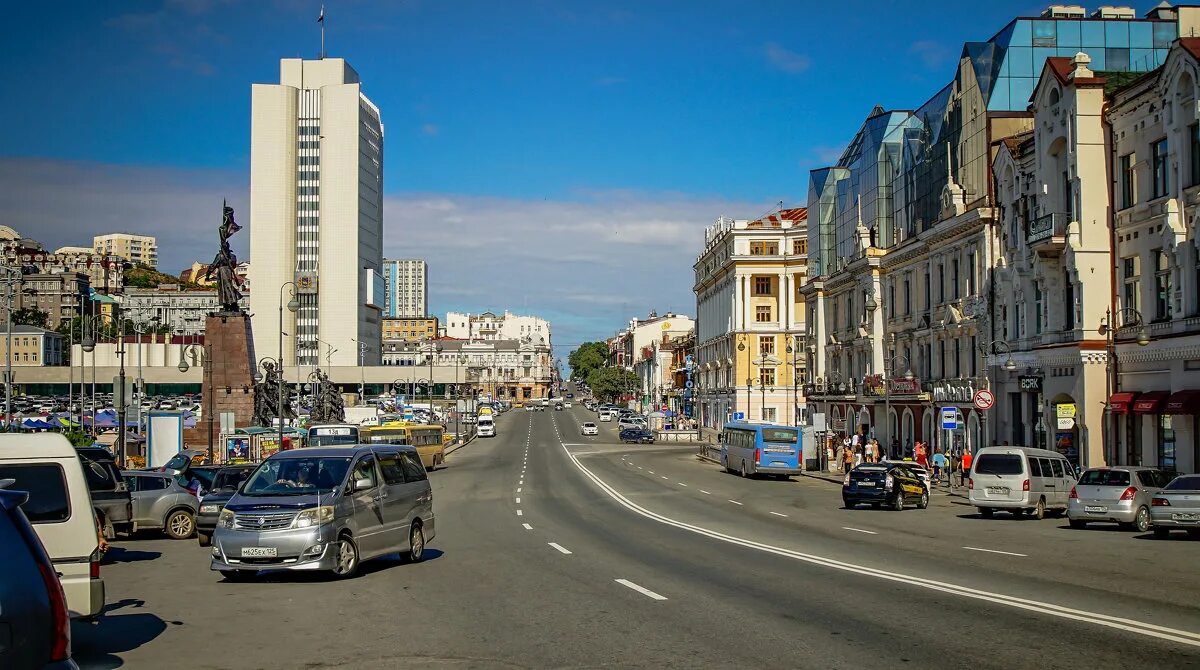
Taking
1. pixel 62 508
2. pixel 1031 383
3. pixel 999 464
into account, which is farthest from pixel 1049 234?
pixel 62 508

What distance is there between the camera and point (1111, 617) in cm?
1195

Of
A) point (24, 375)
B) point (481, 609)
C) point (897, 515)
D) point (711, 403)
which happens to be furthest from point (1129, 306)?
point (24, 375)

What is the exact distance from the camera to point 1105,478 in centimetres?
2689

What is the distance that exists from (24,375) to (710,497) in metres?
126

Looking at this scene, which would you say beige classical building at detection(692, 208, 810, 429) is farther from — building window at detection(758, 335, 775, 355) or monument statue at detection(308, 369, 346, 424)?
monument statue at detection(308, 369, 346, 424)

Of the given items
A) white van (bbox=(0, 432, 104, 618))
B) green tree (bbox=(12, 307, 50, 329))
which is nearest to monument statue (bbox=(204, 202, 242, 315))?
white van (bbox=(0, 432, 104, 618))

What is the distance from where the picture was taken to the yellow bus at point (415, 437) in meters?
57.1

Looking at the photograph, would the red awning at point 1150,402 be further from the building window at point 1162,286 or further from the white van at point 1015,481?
the white van at point 1015,481

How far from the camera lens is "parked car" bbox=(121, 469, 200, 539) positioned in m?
25.2

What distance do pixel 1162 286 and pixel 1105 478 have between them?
38.8 feet

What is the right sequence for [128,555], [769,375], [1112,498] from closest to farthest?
[128,555] < [1112,498] < [769,375]

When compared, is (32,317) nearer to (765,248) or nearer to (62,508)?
(765,248)

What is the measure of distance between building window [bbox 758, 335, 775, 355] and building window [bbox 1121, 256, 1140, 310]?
6224 centimetres

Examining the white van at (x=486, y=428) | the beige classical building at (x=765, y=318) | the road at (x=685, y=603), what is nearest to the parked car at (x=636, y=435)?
the beige classical building at (x=765, y=318)
